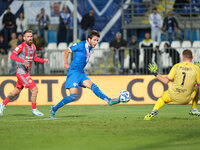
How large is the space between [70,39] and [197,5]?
7.25 meters

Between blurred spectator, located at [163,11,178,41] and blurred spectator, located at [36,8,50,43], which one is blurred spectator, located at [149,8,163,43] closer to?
blurred spectator, located at [163,11,178,41]

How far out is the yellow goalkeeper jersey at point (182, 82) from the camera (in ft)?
35.0

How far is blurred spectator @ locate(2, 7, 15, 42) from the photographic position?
2522 centimetres

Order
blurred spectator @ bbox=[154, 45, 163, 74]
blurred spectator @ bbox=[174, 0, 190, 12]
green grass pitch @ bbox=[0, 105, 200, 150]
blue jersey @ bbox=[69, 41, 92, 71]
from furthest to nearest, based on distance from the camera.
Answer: blurred spectator @ bbox=[174, 0, 190, 12] < blurred spectator @ bbox=[154, 45, 163, 74] < blue jersey @ bbox=[69, 41, 92, 71] < green grass pitch @ bbox=[0, 105, 200, 150]

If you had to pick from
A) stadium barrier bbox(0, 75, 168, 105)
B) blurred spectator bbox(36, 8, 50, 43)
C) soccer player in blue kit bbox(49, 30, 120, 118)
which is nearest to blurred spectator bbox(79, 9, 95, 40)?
blurred spectator bbox(36, 8, 50, 43)

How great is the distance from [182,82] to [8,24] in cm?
1648

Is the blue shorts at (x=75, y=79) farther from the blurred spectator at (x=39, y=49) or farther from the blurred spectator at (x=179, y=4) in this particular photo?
the blurred spectator at (x=179, y=4)

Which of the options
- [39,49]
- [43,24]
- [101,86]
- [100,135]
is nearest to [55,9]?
[43,24]

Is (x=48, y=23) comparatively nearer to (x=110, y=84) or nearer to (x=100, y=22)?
(x=100, y=22)

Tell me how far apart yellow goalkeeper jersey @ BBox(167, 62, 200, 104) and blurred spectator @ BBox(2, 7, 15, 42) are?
16126 mm

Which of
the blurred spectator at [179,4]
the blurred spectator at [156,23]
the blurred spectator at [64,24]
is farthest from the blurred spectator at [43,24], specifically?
the blurred spectator at [179,4]

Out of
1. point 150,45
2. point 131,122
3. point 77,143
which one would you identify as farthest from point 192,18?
point 77,143

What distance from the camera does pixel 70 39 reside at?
2598 centimetres

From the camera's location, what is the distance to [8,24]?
83.3ft
